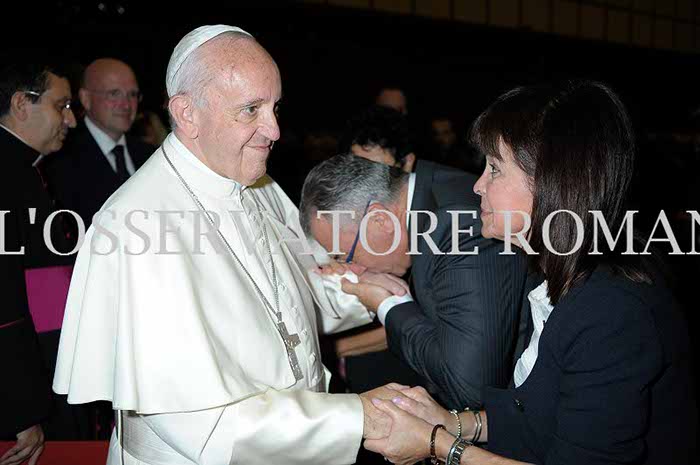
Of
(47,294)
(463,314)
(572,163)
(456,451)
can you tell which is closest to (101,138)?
(47,294)

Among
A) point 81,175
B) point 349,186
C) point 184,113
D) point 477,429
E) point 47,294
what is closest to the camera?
point 184,113

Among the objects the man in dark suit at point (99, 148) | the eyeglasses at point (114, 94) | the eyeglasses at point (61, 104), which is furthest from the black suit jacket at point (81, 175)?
the eyeglasses at point (61, 104)

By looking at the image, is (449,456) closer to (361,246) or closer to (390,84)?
(361,246)

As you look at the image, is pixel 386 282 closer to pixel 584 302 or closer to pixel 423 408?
pixel 423 408

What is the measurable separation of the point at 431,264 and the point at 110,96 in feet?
9.51

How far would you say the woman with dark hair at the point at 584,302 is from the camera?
4.58ft

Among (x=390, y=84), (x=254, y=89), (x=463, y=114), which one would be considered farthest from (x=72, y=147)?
(x=463, y=114)

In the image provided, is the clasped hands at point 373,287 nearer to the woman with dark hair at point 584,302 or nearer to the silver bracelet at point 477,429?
the silver bracelet at point 477,429

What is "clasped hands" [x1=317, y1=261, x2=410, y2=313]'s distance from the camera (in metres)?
2.34

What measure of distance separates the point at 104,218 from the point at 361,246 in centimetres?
97

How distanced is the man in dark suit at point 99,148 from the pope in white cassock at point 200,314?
87.3 inches

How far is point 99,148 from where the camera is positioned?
4.11 meters

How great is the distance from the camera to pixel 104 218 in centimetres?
167

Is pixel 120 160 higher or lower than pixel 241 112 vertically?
higher
